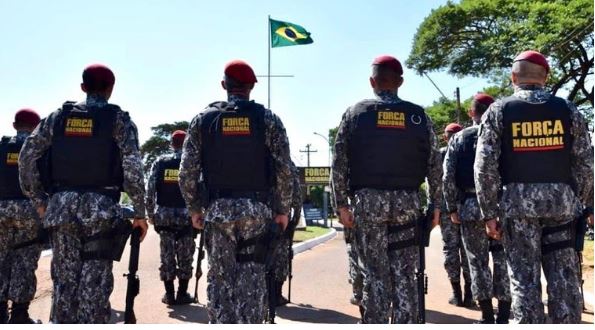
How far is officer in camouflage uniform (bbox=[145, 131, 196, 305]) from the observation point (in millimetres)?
6125

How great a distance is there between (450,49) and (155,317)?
24.5m

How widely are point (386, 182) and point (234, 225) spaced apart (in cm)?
116

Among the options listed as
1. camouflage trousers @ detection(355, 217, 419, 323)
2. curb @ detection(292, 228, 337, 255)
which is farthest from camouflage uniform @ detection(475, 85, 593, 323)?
curb @ detection(292, 228, 337, 255)

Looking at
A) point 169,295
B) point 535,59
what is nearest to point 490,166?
point 535,59

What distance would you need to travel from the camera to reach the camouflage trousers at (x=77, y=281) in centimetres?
368

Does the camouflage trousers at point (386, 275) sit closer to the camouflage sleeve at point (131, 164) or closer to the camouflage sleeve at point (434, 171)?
the camouflage sleeve at point (434, 171)

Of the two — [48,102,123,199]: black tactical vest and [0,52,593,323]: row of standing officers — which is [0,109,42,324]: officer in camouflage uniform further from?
[48,102,123,199]: black tactical vest

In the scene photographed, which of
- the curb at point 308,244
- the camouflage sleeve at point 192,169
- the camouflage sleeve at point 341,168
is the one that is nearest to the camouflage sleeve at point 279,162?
the camouflage sleeve at point 341,168

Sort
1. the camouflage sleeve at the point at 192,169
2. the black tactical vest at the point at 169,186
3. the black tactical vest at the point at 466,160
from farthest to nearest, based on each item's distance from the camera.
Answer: the black tactical vest at the point at 169,186, the black tactical vest at the point at 466,160, the camouflage sleeve at the point at 192,169

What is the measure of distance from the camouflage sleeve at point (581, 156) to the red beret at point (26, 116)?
4.88m

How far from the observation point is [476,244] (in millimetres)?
4977

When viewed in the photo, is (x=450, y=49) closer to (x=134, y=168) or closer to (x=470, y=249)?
(x=470, y=249)

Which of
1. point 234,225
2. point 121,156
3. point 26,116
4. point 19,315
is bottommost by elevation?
point 19,315

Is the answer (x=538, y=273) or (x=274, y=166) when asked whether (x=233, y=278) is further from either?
(x=538, y=273)
